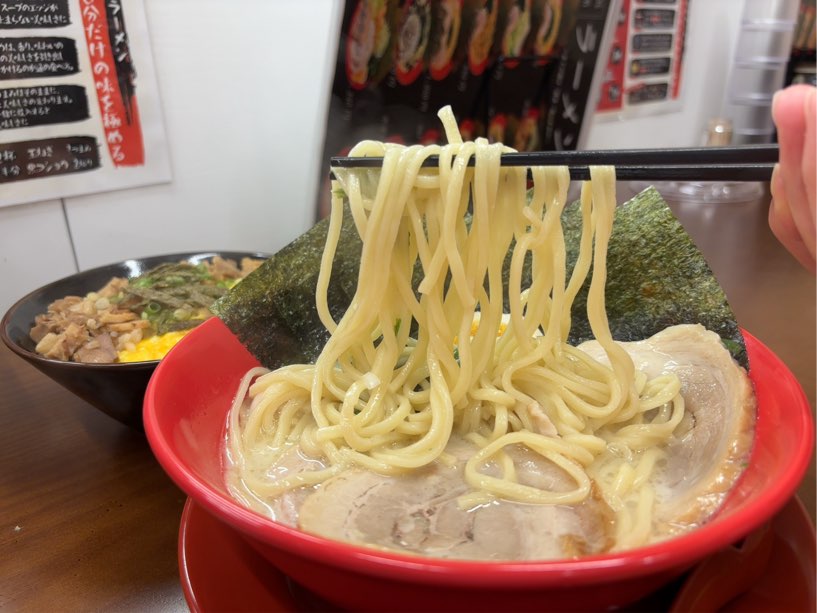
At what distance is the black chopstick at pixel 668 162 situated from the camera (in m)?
0.72

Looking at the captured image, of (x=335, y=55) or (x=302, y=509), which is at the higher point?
(x=335, y=55)

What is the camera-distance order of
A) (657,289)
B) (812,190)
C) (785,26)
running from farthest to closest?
(785,26), (657,289), (812,190)

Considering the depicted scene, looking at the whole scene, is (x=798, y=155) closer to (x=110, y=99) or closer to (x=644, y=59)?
(x=110, y=99)

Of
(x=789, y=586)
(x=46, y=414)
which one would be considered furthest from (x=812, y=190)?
(x=46, y=414)

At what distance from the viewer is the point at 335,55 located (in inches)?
84.4

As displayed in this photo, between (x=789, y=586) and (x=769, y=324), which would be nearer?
(x=789, y=586)

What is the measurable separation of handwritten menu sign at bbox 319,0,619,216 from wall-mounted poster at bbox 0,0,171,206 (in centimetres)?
70

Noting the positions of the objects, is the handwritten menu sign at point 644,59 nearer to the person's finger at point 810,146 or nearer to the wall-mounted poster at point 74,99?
the wall-mounted poster at point 74,99

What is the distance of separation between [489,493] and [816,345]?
126 cm

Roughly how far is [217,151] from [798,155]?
2.15 meters

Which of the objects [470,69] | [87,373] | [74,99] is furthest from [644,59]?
[87,373]

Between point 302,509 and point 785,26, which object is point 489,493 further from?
point 785,26

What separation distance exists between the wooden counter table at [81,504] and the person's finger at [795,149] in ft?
1.96

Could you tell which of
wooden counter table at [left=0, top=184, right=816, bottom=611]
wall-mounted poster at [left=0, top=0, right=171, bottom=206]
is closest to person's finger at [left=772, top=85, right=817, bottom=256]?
wooden counter table at [left=0, top=184, right=816, bottom=611]
